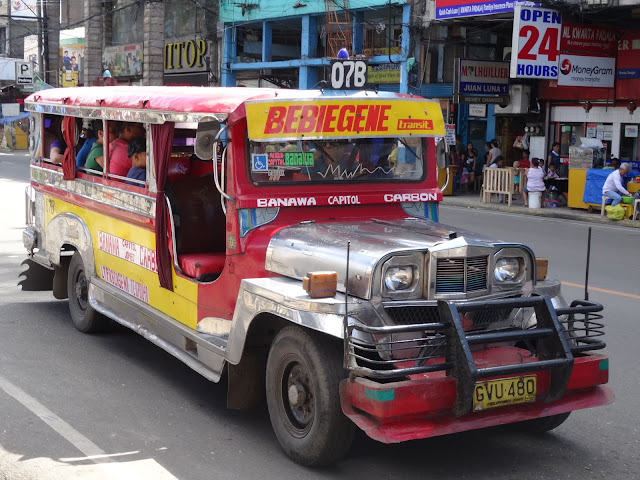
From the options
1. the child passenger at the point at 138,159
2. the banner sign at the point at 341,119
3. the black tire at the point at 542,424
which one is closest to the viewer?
the black tire at the point at 542,424

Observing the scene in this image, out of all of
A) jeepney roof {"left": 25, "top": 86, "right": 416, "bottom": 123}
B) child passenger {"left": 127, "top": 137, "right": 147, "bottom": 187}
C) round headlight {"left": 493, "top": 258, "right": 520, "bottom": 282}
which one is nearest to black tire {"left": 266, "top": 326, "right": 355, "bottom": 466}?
round headlight {"left": 493, "top": 258, "right": 520, "bottom": 282}

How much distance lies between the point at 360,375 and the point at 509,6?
17.5m

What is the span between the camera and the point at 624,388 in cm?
650

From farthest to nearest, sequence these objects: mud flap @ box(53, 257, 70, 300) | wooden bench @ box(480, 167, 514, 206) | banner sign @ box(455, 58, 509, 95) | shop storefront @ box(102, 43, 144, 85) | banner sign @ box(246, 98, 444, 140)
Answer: shop storefront @ box(102, 43, 144, 85)
banner sign @ box(455, 58, 509, 95)
wooden bench @ box(480, 167, 514, 206)
mud flap @ box(53, 257, 70, 300)
banner sign @ box(246, 98, 444, 140)

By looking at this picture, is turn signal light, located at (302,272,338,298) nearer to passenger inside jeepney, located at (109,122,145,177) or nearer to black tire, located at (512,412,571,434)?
black tire, located at (512,412,571,434)

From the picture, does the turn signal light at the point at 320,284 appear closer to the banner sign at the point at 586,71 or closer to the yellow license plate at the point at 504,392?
the yellow license plate at the point at 504,392

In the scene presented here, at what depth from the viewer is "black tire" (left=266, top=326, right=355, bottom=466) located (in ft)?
15.5

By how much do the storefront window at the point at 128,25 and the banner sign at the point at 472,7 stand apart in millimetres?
18583

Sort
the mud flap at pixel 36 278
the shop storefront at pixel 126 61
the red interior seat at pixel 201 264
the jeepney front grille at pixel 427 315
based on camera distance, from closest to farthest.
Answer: the jeepney front grille at pixel 427 315 → the red interior seat at pixel 201 264 → the mud flap at pixel 36 278 → the shop storefront at pixel 126 61

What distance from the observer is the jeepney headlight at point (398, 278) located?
4797 millimetres

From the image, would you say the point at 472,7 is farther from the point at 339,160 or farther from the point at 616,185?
the point at 339,160

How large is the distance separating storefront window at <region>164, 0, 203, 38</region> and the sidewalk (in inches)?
578

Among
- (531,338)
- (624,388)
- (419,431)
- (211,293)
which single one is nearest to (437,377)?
(419,431)

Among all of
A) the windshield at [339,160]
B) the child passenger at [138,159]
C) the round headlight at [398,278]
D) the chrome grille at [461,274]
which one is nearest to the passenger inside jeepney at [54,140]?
the child passenger at [138,159]
